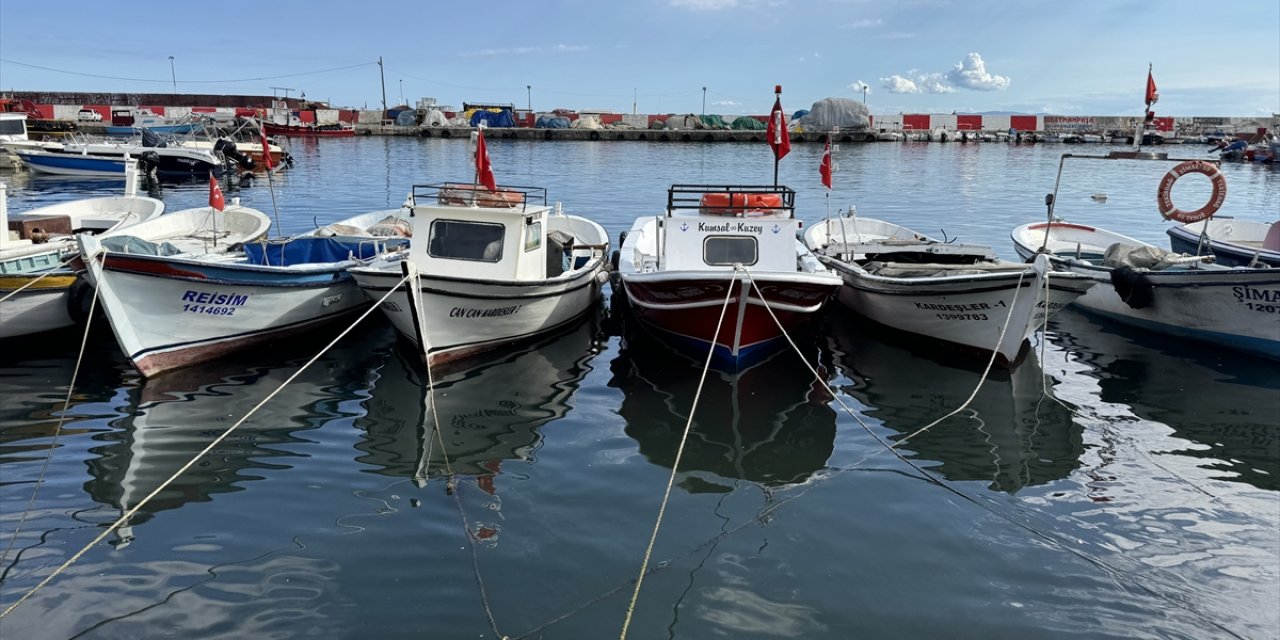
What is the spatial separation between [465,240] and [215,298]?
381 cm

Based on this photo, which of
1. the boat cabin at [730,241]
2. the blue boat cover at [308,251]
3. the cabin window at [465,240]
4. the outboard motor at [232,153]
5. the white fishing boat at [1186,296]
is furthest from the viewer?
the outboard motor at [232,153]

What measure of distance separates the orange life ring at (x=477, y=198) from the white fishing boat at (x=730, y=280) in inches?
89.2

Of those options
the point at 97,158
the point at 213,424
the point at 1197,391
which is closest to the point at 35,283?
the point at 213,424

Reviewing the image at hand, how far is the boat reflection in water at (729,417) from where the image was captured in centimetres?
932

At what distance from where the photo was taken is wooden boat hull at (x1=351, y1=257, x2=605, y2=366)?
39.0 ft

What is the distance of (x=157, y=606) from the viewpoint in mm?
6395

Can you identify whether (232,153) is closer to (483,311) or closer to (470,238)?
(470,238)

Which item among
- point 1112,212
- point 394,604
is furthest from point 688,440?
point 1112,212

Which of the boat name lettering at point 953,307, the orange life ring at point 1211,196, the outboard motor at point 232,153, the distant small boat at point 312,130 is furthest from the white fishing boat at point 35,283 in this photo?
the distant small boat at point 312,130

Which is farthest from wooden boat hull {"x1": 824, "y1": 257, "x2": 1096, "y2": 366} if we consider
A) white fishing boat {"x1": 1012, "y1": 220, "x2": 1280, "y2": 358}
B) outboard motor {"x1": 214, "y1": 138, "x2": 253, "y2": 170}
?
outboard motor {"x1": 214, "y1": 138, "x2": 253, "y2": 170}

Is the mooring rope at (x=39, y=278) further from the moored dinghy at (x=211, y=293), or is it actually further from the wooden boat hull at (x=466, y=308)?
the wooden boat hull at (x=466, y=308)

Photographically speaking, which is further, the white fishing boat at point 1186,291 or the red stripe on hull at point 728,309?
the white fishing boat at point 1186,291

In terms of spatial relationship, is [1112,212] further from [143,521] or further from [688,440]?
[143,521]

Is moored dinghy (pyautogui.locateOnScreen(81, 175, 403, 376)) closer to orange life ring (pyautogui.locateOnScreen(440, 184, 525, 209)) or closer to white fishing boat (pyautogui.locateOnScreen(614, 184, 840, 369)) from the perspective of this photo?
orange life ring (pyautogui.locateOnScreen(440, 184, 525, 209))
